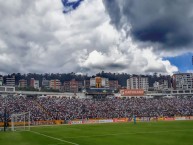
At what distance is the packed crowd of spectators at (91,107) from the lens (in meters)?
88.4

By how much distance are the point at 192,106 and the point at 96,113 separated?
144 feet

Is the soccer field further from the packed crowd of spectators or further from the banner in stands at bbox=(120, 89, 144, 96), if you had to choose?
the banner in stands at bbox=(120, 89, 144, 96)

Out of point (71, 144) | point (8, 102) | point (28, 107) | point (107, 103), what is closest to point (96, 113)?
point (107, 103)

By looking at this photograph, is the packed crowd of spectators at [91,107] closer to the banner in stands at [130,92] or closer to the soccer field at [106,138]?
the banner in stands at [130,92]

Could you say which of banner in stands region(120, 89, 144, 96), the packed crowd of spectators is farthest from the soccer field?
banner in stands region(120, 89, 144, 96)

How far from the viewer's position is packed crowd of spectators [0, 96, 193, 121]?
88375 millimetres

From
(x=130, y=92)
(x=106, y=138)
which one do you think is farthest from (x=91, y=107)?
(x=106, y=138)

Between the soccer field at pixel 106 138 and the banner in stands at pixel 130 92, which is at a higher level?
the banner in stands at pixel 130 92

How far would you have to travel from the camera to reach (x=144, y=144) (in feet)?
94.6

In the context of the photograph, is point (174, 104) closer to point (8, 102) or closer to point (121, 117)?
point (121, 117)

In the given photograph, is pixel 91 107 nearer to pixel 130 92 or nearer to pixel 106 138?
pixel 130 92

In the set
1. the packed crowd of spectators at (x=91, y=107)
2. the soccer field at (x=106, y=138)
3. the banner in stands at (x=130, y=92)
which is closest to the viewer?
the soccer field at (x=106, y=138)

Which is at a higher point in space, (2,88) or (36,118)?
(2,88)

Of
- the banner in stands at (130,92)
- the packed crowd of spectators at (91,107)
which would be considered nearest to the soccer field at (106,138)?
the packed crowd of spectators at (91,107)
